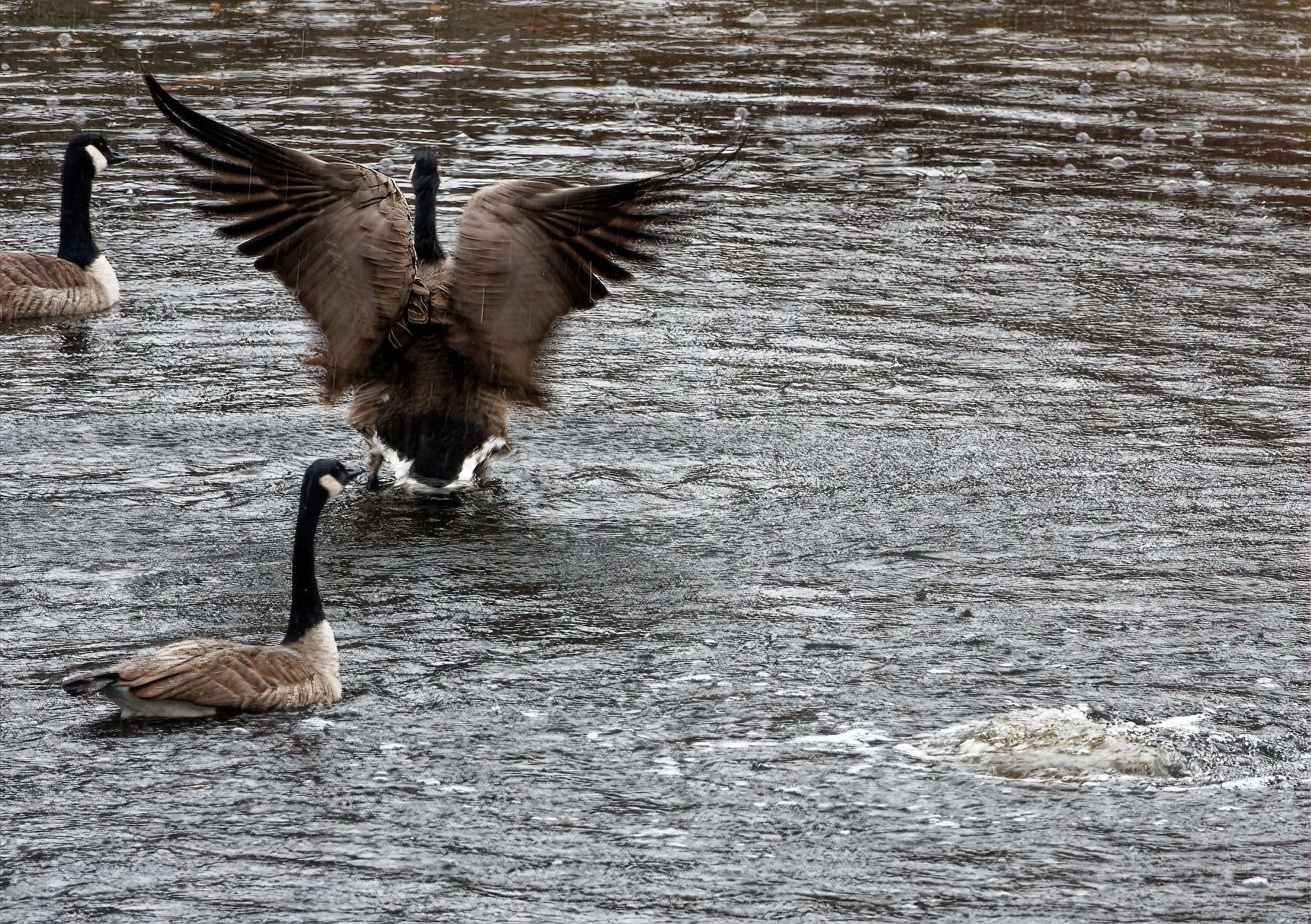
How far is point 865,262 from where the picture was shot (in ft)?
43.5

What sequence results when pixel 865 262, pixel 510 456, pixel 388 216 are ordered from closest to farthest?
pixel 388 216, pixel 510 456, pixel 865 262

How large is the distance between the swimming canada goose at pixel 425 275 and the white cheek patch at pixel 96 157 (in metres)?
3.74

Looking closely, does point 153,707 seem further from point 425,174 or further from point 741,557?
point 425,174

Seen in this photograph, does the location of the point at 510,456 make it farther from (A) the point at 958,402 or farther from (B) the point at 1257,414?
(B) the point at 1257,414

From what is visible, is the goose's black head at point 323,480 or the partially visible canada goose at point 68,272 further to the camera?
the partially visible canada goose at point 68,272

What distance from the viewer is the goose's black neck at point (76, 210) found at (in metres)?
12.1

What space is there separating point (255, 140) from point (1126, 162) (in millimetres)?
9696

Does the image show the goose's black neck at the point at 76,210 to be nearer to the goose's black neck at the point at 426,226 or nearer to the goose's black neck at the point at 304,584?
the goose's black neck at the point at 426,226

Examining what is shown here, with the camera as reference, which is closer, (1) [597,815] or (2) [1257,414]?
(1) [597,815]

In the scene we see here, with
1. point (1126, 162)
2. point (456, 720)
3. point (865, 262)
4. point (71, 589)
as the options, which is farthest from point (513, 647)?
point (1126, 162)

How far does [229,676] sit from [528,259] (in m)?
3.15

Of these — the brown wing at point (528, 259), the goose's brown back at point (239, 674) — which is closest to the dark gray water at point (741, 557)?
the goose's brown back at point (239, 674)

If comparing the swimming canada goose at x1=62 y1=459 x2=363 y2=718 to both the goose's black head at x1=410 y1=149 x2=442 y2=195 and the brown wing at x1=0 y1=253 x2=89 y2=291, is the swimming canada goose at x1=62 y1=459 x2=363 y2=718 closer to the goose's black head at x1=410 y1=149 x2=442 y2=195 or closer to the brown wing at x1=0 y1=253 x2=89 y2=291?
the goose's black head at x1=410 y1=149 x2=442 y2=195

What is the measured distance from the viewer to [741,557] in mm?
8523
